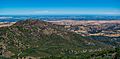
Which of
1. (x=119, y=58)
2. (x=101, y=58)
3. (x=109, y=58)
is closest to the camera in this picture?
(x=119, y=58)

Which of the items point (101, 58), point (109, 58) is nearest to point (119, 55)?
point (109, 58)

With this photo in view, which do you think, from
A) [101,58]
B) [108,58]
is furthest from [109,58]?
[101,58]

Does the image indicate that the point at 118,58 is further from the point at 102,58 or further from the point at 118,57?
the point at 102,58

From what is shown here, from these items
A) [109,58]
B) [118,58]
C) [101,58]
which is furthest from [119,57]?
[101,58]

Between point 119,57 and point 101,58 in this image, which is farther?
point 101,58

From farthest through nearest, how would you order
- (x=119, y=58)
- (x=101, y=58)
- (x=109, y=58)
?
(x=101, y=58)
(x=109, y=58)
(x=119, y=58)

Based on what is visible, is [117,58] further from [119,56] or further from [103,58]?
[103,58]

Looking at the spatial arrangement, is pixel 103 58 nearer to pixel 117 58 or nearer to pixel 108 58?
pixel 108 58

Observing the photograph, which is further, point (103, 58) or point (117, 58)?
point (103, 58)
